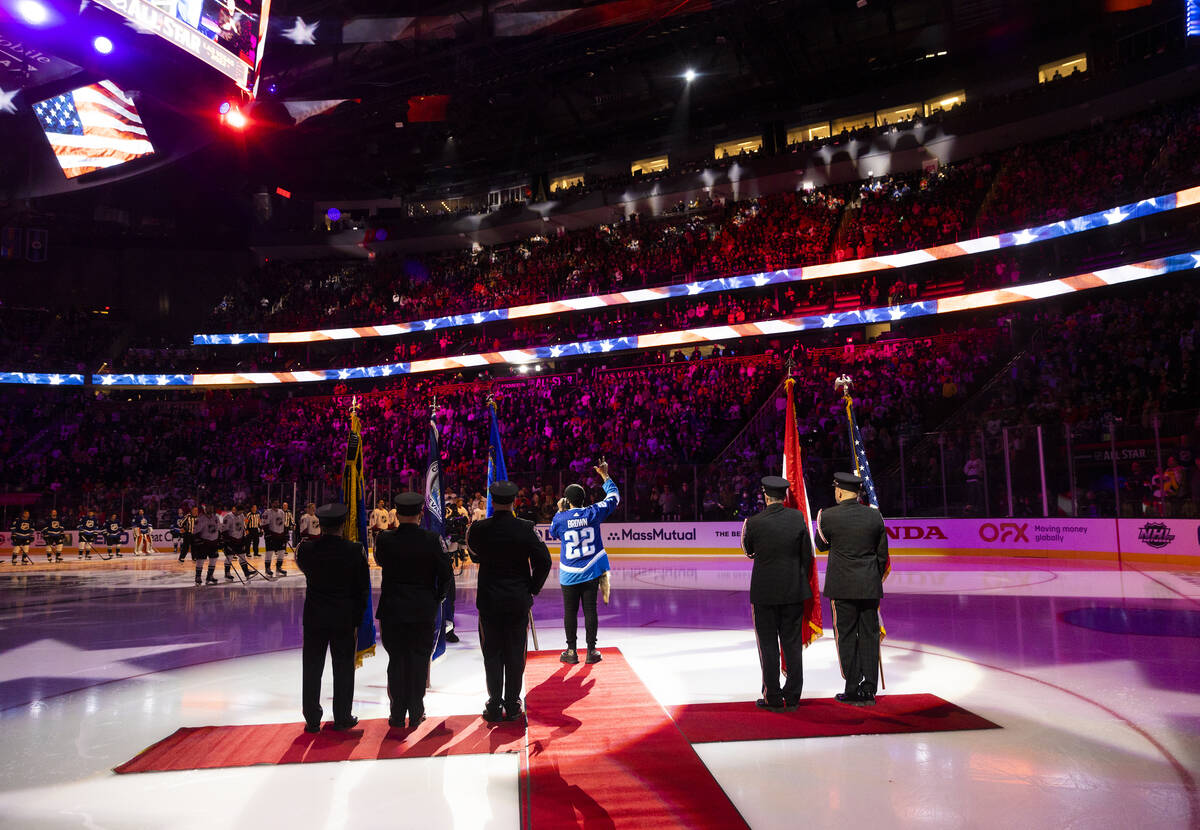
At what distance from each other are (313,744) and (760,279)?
28.4 meters

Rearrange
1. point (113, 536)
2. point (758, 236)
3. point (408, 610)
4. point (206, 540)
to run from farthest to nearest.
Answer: point (758, 236) < point (113, 536) < point (206, 540) < point (408, 610)

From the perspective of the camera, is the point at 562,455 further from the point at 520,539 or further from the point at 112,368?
the point at 112,368

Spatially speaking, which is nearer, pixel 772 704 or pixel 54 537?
pixel 772 704

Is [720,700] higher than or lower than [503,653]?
lower

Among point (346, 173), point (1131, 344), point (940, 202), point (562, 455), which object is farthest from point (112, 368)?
point (1131, 344)

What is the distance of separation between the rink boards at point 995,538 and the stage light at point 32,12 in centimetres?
1527

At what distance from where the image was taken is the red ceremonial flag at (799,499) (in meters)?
7.00

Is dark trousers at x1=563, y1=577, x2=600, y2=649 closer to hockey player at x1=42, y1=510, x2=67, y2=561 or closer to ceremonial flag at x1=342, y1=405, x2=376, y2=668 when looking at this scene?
ceremonial flag at x1=342, y1=405, x2=376, y2=668

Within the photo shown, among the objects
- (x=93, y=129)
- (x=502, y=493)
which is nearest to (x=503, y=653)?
(x=502, y=493)

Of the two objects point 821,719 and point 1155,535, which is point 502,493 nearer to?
point 821,719

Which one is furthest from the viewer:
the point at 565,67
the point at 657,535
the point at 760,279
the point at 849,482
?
the point at 760,279

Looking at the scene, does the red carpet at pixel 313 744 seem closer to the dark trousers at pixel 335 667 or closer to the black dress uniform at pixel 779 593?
the dark trousers at pixel 335 667

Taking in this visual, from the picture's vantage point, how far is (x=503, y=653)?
5.93 metres

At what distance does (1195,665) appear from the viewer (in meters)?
7.37
